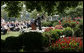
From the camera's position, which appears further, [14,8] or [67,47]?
[14,8]


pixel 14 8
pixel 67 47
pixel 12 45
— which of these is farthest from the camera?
pixel 14 8

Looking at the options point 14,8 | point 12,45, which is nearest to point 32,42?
point 12,45

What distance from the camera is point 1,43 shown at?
727cm

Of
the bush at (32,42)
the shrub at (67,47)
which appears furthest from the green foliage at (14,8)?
the shrub at (67,47)

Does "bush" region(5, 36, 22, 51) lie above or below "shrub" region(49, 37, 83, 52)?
above

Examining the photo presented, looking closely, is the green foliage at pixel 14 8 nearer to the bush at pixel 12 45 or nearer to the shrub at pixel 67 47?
the bush at pixel 12 45

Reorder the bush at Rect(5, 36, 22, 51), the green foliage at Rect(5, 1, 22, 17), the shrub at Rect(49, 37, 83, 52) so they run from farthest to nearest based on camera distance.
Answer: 1. the green foliage at Rect(5, 1, 22, 17)
2. the shrub at Rect(49, 37, 83, 52)
3. the bush at Rect(5, 36, 22, 51)

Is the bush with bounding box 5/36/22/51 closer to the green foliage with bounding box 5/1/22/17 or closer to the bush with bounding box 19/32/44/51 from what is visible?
Result: the bush with bounding box 19/32/44/51

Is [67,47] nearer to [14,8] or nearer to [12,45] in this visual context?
[12,45]

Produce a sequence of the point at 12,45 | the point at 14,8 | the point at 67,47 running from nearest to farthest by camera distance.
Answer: the point at 12,45 → the point at 67,47 → the point at 14,8

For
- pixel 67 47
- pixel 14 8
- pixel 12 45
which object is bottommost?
pixel 67 47

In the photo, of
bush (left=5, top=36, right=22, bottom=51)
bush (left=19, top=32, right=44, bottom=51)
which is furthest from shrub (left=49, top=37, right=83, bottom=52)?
bush (left=5, top=36, right=22, bottom=51)

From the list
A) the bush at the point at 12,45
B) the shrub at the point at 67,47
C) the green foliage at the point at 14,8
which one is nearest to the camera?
the bush at the point at 12,45

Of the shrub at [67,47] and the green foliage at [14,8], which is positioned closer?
the shrub at [67,47]
